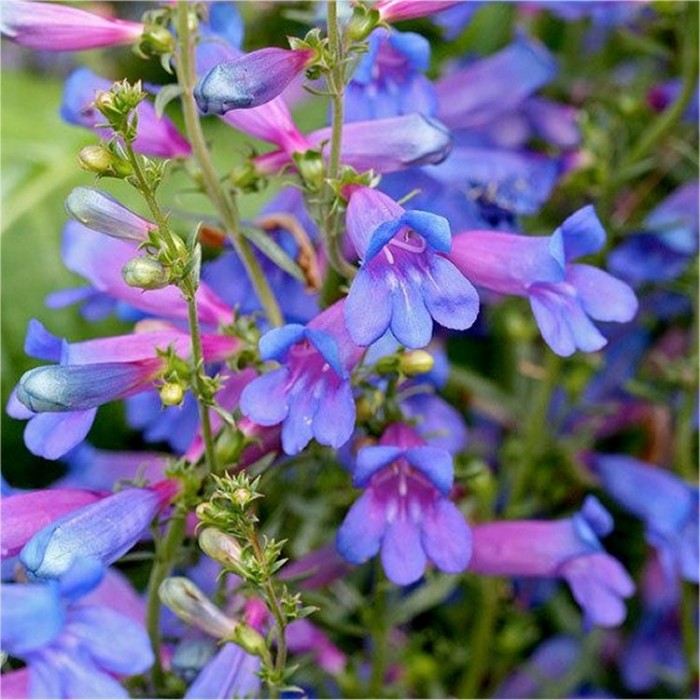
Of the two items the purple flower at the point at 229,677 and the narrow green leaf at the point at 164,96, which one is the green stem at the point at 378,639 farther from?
the narrow green leaf at the point at 164,96

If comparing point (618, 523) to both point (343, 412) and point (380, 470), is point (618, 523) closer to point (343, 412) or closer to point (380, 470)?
point (380, 470)

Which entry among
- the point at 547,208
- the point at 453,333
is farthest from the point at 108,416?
the point at 547,208

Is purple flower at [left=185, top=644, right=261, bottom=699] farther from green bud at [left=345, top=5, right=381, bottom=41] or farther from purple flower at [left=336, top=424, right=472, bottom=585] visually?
green bud at [left=345, top=5, right=381, bottom=41]

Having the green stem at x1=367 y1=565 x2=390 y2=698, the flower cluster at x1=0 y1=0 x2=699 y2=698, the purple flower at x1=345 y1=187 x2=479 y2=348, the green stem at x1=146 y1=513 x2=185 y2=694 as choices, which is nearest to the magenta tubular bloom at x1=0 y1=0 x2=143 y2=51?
the flower cluster at x1=0 y1=0 x2=699 y2=698

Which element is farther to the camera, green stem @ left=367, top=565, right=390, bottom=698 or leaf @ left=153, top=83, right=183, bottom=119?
green stem @ left=367, top=565, right=390, bottom=698

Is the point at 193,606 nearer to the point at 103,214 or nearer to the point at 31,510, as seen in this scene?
the point at 31,510

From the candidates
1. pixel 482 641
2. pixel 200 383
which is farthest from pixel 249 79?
pixel 482 641
